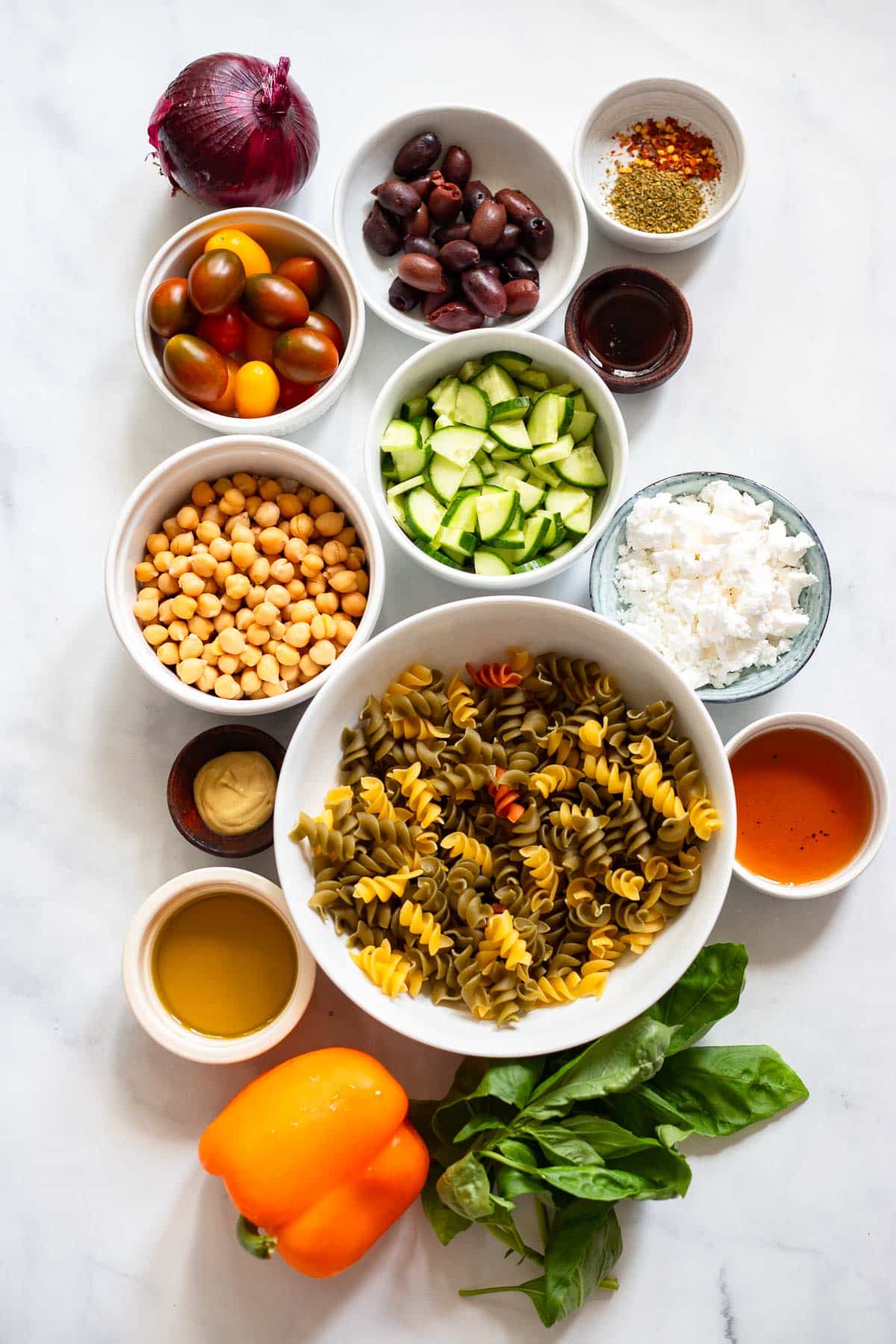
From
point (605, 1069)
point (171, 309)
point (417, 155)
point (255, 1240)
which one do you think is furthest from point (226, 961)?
point (417, 155)

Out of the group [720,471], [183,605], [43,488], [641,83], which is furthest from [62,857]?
[641,83]

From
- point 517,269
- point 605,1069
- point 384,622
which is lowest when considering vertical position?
point 605,1069

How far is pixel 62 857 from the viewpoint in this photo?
2.43 metres

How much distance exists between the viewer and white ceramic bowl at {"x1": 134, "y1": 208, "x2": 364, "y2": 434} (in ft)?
7.50

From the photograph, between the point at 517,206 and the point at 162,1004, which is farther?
the point at 517,206

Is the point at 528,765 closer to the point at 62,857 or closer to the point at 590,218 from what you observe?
the point at 62,857

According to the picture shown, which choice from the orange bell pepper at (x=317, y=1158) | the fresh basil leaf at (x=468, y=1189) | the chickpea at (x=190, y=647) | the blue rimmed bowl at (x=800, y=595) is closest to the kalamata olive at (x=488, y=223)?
the blue rimmed bowl at (x=800, y=595)

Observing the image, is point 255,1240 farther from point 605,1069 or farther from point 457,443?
point 457,443

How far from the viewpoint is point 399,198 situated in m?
2.35

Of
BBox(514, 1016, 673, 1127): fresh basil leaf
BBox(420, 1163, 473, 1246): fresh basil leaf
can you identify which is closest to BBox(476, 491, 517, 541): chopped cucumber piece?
BBox(514, 1016, 673, 1127): fresh basil leaf

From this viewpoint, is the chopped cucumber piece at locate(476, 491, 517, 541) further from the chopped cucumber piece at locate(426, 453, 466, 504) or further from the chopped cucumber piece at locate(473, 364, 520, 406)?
the chopped cucumber piece at locate(473, 364, 520, 406)

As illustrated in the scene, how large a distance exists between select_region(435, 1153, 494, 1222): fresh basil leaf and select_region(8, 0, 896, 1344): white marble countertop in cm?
33

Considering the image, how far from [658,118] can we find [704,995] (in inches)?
81.1

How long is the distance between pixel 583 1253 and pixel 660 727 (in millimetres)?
1099
